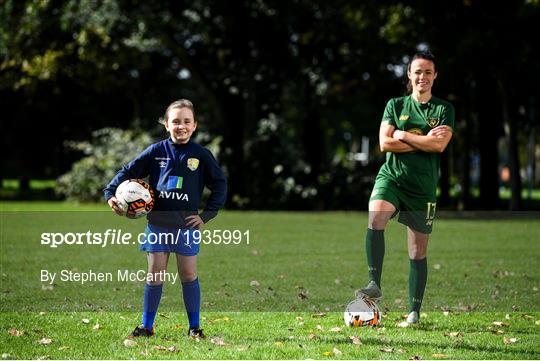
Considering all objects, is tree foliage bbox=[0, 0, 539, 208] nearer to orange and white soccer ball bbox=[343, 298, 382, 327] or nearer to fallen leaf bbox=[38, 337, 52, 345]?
orange and white soccer ball bbox=[343, 298, 382, 327]

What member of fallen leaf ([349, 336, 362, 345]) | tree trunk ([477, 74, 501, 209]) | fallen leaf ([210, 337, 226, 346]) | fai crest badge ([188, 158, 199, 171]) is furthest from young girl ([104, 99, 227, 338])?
tree trunk ([477, 74, 501, 209])

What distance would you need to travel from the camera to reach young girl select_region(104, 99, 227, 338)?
6.93 m

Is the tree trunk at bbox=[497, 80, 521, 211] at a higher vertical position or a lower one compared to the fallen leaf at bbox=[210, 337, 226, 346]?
higher

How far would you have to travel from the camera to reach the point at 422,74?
771 cm

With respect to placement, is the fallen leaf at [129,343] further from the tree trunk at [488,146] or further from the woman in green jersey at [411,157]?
the tree trunk at [488,146]

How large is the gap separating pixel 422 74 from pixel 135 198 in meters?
2.64

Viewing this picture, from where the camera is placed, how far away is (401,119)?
7.84m

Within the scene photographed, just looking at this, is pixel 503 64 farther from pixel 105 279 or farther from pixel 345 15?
pixel 105 279

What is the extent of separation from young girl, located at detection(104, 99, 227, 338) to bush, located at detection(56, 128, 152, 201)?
2333 cm

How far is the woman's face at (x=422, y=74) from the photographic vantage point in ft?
25.3

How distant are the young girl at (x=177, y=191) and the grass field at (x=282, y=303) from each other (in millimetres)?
556

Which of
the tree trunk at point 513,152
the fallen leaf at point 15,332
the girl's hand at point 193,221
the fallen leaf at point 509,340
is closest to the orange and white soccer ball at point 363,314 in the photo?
the fallen leaf at point 509,340

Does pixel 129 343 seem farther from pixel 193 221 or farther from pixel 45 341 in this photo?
pixel 193 221

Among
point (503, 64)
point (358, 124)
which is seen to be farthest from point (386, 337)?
point (358, 124)
